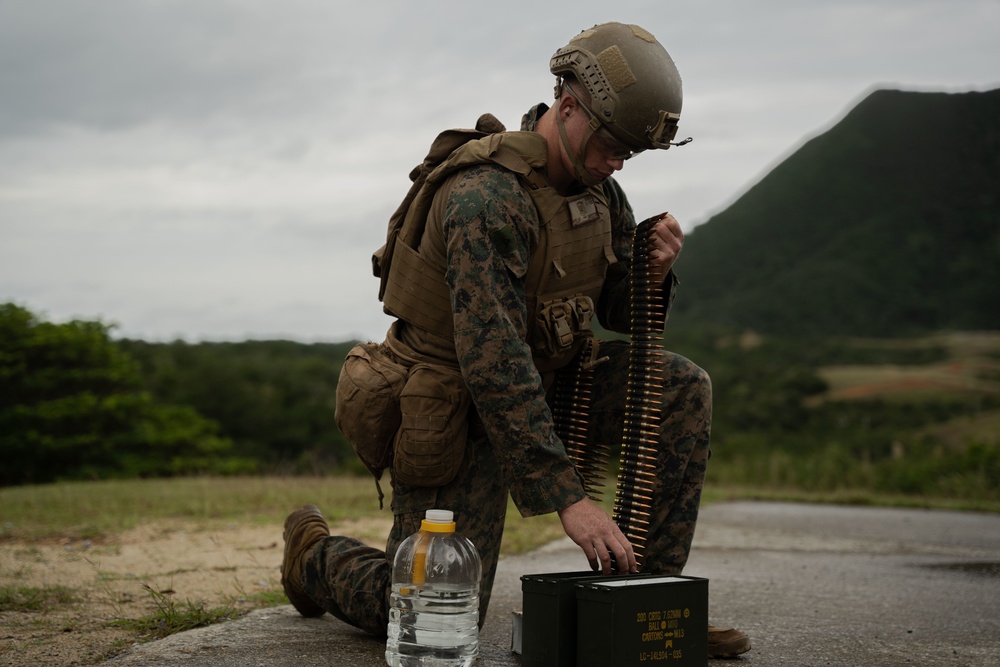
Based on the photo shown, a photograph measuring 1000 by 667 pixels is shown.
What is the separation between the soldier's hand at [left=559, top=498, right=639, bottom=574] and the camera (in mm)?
3238

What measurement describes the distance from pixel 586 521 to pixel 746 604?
2035mm

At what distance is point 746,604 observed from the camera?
497cm

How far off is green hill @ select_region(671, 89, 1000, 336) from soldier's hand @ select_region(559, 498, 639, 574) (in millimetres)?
63497

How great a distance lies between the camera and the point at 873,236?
70688 mm

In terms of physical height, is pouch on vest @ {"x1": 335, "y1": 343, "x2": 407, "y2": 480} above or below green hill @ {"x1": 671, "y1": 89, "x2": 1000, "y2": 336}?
below

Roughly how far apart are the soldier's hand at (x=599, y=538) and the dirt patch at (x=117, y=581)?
1.67 metres

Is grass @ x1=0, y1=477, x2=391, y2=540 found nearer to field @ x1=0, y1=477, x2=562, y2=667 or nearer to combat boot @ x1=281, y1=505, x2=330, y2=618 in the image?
field @ x1=0, y1=477, x2=562, y2=667

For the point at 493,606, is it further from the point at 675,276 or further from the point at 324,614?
the point at 675,276

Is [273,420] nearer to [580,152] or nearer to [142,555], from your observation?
[142,555]

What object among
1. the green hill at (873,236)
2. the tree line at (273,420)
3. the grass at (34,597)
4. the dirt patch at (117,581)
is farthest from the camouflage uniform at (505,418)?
the green hill at (873,236)

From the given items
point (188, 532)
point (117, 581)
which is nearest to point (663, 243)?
point (117, 581)

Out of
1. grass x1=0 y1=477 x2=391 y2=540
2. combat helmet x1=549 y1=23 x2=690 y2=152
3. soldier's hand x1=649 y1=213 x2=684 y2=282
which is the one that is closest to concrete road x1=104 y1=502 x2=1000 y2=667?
soldier's hand x1=649 y1=213 x2=684 y2=282

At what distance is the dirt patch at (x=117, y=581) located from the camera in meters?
3.77

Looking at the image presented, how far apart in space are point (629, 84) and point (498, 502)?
64.7 inches
